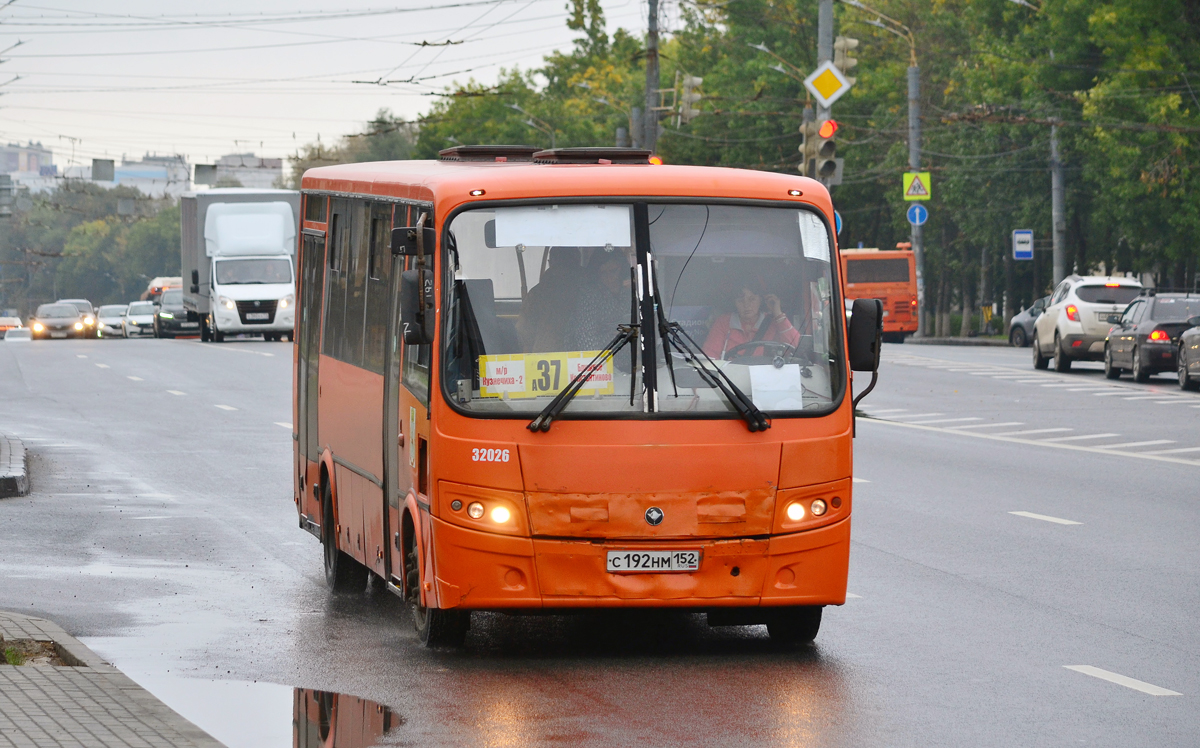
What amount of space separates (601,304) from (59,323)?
68.9 metres

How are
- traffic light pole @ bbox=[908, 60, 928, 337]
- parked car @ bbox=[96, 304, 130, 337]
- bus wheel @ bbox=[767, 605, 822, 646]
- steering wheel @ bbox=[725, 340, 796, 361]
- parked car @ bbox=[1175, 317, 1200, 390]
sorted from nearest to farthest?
steering wheel @ bbox=[725, 340, 796, 361], bus wheel @ bbox=[767, 605, 822, 646], parked car @ bbox=[1175, 317, 1200, 390], traffic light pole @ bbox=[908, 60, 928, 337], parked car @ bbox=[96, 304, 130, 337]

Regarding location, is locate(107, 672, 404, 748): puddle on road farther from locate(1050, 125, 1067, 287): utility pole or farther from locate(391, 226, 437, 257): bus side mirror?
locate(1050, 125, 1067, 287): utility pole

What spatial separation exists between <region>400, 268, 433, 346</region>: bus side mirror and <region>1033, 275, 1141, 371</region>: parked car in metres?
28.8

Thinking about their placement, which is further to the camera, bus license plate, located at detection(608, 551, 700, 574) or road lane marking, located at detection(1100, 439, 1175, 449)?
road lane marking, located at detection(1100, 439, 1175, 449)

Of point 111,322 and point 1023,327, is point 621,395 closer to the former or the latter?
point 1023,327

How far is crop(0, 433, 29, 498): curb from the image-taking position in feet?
53.8

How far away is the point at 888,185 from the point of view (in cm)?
7212

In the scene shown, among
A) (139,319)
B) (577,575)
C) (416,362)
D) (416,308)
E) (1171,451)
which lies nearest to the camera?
(577,575)

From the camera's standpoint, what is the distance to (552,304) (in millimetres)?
8867

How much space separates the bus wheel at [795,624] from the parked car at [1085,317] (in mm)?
27977

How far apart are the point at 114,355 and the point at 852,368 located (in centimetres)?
3547

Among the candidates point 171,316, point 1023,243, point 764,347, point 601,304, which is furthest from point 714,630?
point 171,316

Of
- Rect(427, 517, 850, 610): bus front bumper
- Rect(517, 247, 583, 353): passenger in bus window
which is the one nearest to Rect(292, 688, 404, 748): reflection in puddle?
Rect(427, 517, 850, 610): bus front bumper

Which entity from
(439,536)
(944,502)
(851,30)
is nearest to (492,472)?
(439,536)
